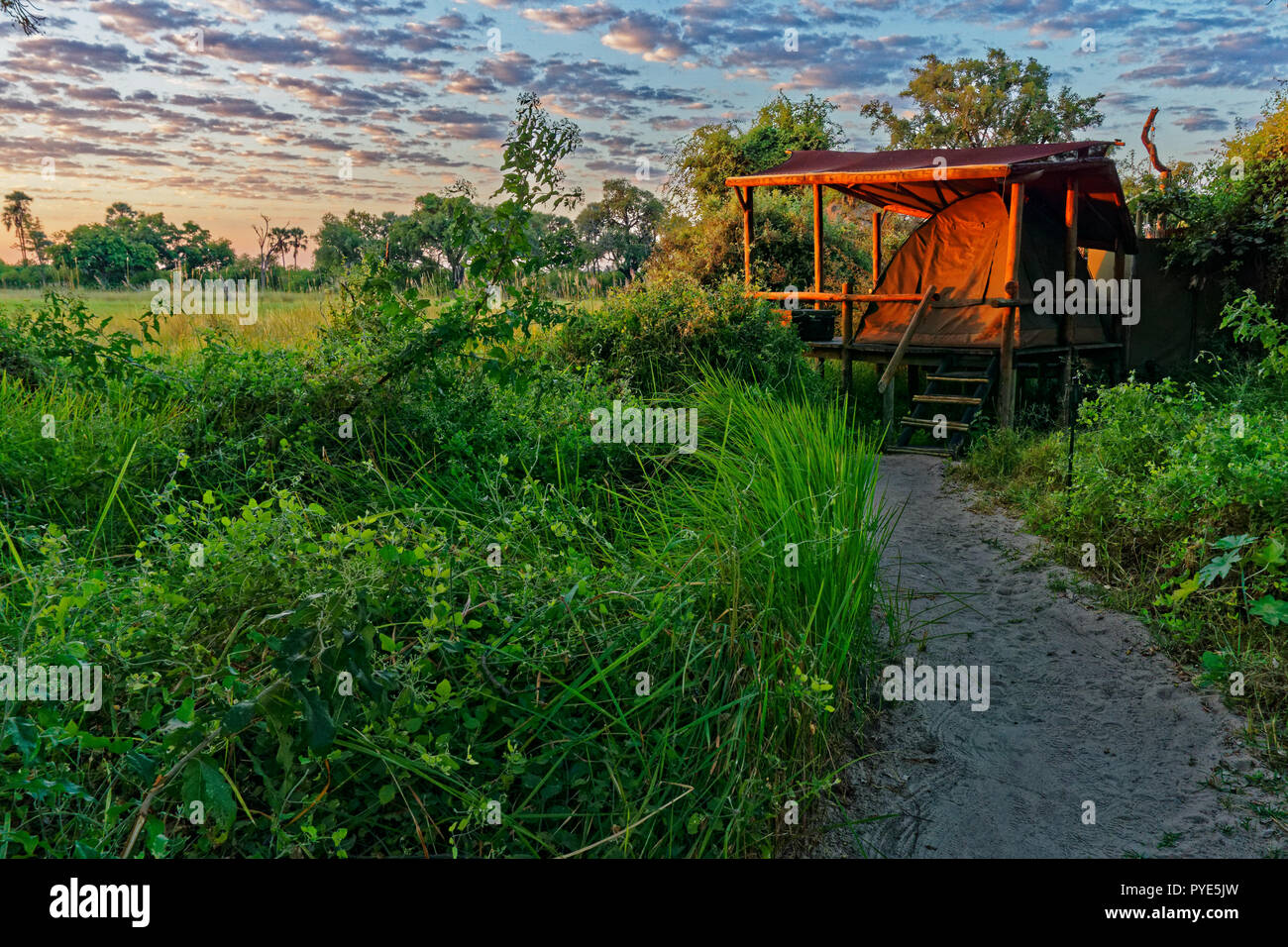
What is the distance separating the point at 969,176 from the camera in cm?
1138

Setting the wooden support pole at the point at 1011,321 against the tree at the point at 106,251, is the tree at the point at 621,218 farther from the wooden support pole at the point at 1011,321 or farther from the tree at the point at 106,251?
the wooden support pole at the point at 1011,321

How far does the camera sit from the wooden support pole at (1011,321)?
452 inches

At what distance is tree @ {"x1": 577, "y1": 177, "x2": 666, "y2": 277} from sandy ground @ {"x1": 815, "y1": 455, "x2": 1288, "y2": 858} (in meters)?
32.1

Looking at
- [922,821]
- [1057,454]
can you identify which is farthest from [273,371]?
[1057,454]

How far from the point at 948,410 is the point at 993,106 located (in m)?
32.5

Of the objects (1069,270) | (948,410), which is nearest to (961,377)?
(948,410)

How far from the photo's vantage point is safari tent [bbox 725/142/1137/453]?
11.6 meters

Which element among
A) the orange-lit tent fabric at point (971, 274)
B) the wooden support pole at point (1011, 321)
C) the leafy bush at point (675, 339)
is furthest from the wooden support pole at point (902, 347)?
the leafy bush at point (675, 339)

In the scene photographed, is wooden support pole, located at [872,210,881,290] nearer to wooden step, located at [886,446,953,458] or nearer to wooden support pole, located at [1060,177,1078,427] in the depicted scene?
wooden support pole, located at [1060,177,1078,427]

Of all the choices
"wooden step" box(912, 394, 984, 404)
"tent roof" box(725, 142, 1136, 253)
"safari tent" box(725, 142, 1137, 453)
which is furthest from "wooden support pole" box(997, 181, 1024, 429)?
"wooden step" box(912, 394, 984, 404)

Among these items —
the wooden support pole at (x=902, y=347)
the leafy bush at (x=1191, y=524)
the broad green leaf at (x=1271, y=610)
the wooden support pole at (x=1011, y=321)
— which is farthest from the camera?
the wooden support pole at (x=902, y=347)

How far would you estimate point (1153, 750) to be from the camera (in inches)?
168

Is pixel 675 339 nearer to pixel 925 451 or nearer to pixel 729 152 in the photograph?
pixel 925 451

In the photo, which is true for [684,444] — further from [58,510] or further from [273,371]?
[58,510]
